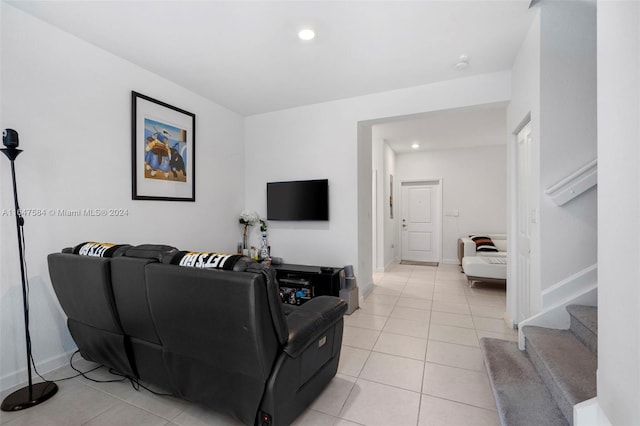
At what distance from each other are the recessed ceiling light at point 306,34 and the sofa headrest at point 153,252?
1.99 metres

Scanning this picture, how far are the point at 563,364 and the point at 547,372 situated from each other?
10cm

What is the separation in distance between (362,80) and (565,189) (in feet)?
7.41

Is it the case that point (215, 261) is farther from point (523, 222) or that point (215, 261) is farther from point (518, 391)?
point (523, 222)

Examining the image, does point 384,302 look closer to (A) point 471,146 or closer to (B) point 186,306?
(B) point 186,306

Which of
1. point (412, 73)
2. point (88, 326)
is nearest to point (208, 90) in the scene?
point (412, 73)

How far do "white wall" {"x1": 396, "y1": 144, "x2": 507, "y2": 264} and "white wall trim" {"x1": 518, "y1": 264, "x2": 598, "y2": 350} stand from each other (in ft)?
16.2

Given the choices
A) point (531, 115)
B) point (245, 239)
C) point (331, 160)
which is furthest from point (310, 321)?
point (245, 239)

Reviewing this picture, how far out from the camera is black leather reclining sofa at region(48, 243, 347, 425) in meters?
1.36

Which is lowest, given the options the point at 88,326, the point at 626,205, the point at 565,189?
the point at 88,326

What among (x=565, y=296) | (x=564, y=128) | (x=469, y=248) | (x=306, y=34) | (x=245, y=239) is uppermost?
(x=306, y=34)

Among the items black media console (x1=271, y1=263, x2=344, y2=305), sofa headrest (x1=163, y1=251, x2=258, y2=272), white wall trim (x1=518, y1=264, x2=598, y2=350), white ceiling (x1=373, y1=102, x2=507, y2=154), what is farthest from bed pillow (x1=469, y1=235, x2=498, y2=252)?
sofa headrest (x1=163, y1=251, x2=258, y2=272)

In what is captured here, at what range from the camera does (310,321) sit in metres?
1.66

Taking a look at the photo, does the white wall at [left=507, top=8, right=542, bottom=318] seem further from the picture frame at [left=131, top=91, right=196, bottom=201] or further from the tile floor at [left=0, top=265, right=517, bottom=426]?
the picture frame at [left=131, top=91, right=196, bottom=201]

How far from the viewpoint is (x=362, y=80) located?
328 cm
